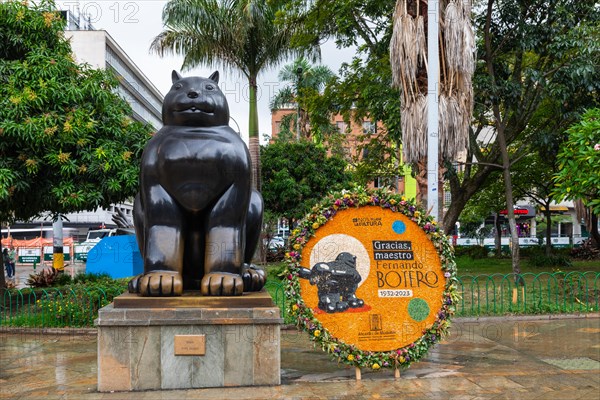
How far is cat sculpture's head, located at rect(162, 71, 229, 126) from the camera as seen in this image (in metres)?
5.16

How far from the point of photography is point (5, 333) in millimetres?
8812

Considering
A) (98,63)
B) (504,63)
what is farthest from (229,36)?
(98,63)

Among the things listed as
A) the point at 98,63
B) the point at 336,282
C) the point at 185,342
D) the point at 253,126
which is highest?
the point at 98,63

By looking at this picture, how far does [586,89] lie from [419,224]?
9.09 meters

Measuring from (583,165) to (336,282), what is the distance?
652 cm

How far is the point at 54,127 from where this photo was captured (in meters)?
8.95

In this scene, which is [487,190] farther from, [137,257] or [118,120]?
[118,120]

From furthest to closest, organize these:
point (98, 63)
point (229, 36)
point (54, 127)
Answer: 1. point (98, 63)
2. point (229, 36)
3. point (54, 127)

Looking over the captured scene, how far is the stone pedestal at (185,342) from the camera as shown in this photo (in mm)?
4746

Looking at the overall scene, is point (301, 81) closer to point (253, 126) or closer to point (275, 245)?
point (275, 245)

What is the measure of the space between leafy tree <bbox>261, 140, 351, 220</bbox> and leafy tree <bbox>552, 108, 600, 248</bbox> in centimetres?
1300

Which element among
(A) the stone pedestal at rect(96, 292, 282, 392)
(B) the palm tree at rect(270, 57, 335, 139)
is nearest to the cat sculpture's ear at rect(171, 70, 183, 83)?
(A) the stone pedestal at rect(96, 292, 282, 392)

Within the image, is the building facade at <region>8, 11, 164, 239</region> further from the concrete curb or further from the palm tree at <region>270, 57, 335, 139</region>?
the concrete curb

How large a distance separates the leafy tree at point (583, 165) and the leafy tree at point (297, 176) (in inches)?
512
